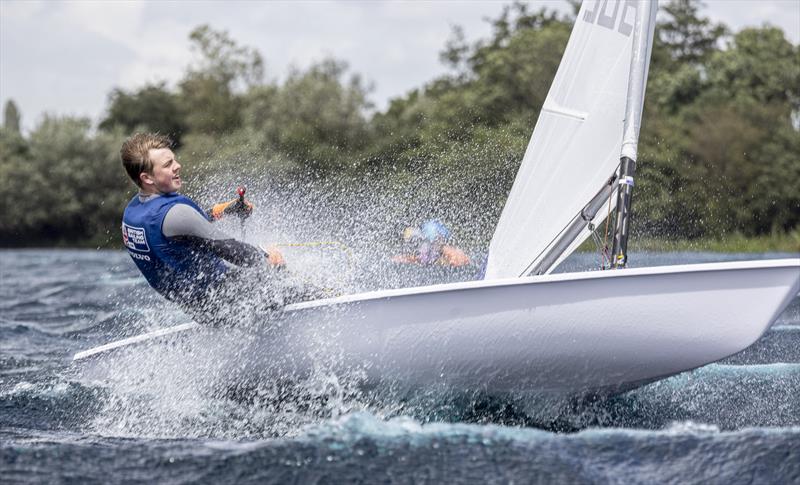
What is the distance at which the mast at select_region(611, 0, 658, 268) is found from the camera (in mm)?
4523

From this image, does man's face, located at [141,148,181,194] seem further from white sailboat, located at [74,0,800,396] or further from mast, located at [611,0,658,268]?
mast, located at [611,0,658,268]

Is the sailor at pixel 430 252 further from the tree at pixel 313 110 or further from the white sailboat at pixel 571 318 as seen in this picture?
the tree at pixel 313 110

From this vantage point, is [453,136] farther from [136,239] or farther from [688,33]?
[688,33]

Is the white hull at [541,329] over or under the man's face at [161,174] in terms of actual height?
under

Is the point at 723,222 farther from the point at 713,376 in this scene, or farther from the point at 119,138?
the point at 119,138

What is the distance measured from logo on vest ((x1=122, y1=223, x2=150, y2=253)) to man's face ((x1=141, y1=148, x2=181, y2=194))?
21 cm

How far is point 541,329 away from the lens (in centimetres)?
392

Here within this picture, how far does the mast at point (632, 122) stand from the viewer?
452 centimetres

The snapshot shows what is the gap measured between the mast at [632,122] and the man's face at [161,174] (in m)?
2.19

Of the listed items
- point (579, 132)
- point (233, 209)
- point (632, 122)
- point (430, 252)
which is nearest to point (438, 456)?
point (233, 209)

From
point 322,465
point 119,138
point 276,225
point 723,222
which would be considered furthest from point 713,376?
point 119,138

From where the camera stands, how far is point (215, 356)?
15.1ft

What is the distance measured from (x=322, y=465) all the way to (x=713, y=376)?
113 inches

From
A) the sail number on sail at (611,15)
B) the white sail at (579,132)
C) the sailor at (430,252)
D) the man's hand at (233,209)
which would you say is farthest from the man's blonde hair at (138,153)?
the sailor at (430,252)
